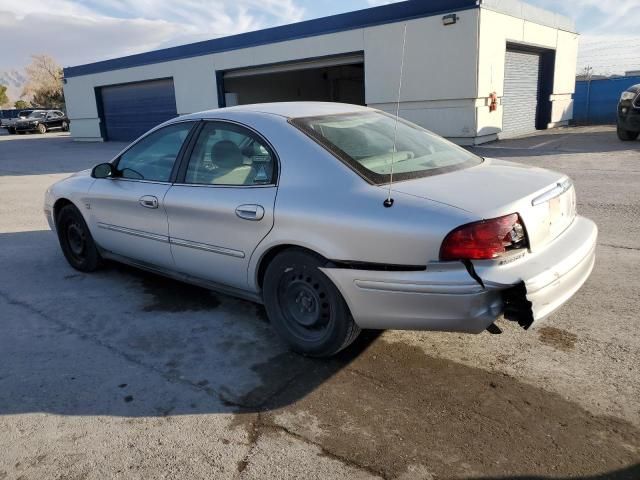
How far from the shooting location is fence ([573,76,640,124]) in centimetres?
2080

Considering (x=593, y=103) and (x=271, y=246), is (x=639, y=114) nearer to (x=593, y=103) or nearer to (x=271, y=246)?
(x=593, y=103)

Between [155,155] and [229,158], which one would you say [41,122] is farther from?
[229,158]

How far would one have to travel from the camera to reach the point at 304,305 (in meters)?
3.32

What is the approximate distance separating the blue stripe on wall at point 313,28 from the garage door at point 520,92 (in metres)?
3.36

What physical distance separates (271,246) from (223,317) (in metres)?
1.05

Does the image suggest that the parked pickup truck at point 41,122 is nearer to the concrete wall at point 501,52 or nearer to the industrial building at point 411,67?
the industrial building at point 411,67

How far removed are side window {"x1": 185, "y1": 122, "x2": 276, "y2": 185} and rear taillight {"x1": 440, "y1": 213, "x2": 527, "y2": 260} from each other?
1.27 m

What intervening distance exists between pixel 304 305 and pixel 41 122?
39830 mm

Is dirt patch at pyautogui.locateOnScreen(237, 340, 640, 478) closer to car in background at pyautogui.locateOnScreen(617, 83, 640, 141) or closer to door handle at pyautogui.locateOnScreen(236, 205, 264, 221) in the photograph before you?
door handle at pyautogui.locateOnScreen(236, 205, 264, 221)

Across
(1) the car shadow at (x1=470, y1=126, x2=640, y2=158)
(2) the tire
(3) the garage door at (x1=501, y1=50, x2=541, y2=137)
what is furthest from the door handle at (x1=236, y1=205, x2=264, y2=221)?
(3) the garage door at (x1=501, y1=50, x2=541, y2=137)

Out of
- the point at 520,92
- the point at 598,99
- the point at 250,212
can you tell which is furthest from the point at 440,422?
the point at 598,99

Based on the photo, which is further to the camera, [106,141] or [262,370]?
[106,141]

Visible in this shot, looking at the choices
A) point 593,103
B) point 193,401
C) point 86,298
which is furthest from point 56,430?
point 593,103

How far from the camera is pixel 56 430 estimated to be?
2.76 meters
